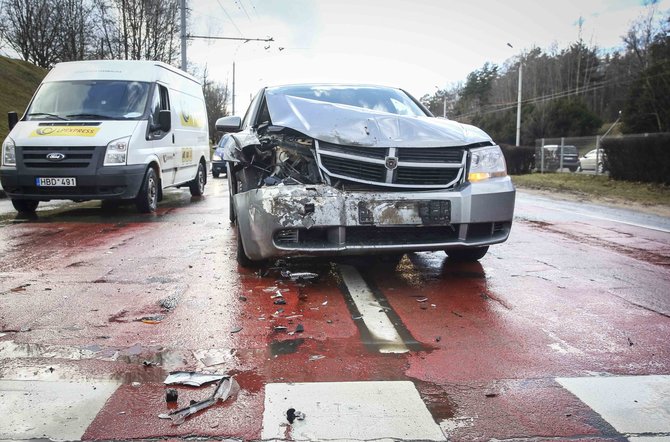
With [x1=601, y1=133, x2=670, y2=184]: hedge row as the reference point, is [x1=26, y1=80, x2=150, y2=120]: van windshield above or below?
above

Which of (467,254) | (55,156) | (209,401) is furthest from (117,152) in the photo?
(209,401)

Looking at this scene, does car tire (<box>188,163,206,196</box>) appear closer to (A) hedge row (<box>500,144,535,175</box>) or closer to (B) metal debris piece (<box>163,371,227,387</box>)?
(B) metal debris piece (<box>163,371,227,387</box>)

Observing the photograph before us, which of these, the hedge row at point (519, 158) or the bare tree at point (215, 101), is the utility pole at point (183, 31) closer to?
the hedge row at point (519, 158)

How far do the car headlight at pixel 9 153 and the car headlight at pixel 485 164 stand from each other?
281 inches

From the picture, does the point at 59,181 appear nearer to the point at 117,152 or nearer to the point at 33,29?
the point at 117,152

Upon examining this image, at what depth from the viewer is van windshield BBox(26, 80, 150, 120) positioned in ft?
29.7

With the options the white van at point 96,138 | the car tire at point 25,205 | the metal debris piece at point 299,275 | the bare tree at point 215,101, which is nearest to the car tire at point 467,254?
the metal debris piece at point 299,275

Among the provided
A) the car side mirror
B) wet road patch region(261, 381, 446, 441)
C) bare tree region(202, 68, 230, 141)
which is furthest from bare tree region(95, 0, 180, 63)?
wet road patch region(261, 381, 446, 441)

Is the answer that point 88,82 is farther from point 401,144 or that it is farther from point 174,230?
point 401,144

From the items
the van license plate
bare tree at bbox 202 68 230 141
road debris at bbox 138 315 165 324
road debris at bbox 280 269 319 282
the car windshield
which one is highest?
bare tree at bbox 202 68 230 141

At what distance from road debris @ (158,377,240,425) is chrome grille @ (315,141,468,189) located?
2.05 metres

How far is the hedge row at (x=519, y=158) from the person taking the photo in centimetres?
2759

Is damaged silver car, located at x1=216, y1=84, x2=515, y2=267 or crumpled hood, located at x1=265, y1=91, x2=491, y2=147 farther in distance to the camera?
crumpled hood, located at x1=265, y1=91, x2=491, y2=147

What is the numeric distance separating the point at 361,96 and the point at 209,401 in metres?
4.31
